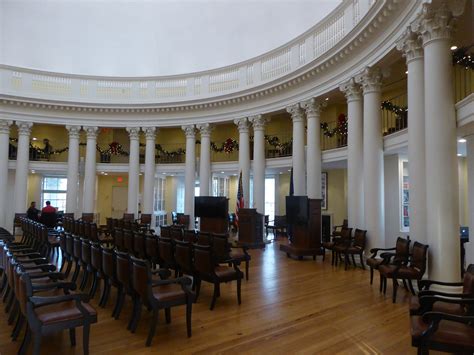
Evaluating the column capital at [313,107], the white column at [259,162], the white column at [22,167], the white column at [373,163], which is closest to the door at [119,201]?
the white column at [22,167]

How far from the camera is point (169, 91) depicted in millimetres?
15352

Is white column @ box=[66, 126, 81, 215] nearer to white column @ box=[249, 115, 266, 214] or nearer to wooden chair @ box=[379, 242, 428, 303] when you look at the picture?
white column @ box=[249, 115, 266, 214]

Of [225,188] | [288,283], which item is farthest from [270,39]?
[288,283]

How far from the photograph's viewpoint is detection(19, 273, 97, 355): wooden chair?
2818 millimetres

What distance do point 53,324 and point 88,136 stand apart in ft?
45.8

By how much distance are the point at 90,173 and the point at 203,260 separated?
12343 millimetres

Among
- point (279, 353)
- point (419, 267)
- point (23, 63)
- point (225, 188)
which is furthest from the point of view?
point (225, 188)

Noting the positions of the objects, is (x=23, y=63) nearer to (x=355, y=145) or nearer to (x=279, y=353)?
(x=355, y=145)

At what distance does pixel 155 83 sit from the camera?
50.8 feet

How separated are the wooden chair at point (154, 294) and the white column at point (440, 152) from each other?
164 inches

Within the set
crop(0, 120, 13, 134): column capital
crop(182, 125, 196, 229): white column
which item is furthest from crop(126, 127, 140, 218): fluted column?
crop(0, 120, 13, 134): column capital

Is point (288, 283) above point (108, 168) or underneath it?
underneath

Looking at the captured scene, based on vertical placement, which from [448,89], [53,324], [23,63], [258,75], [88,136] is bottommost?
[53,324]

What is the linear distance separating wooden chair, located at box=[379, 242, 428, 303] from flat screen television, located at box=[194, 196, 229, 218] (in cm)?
584
